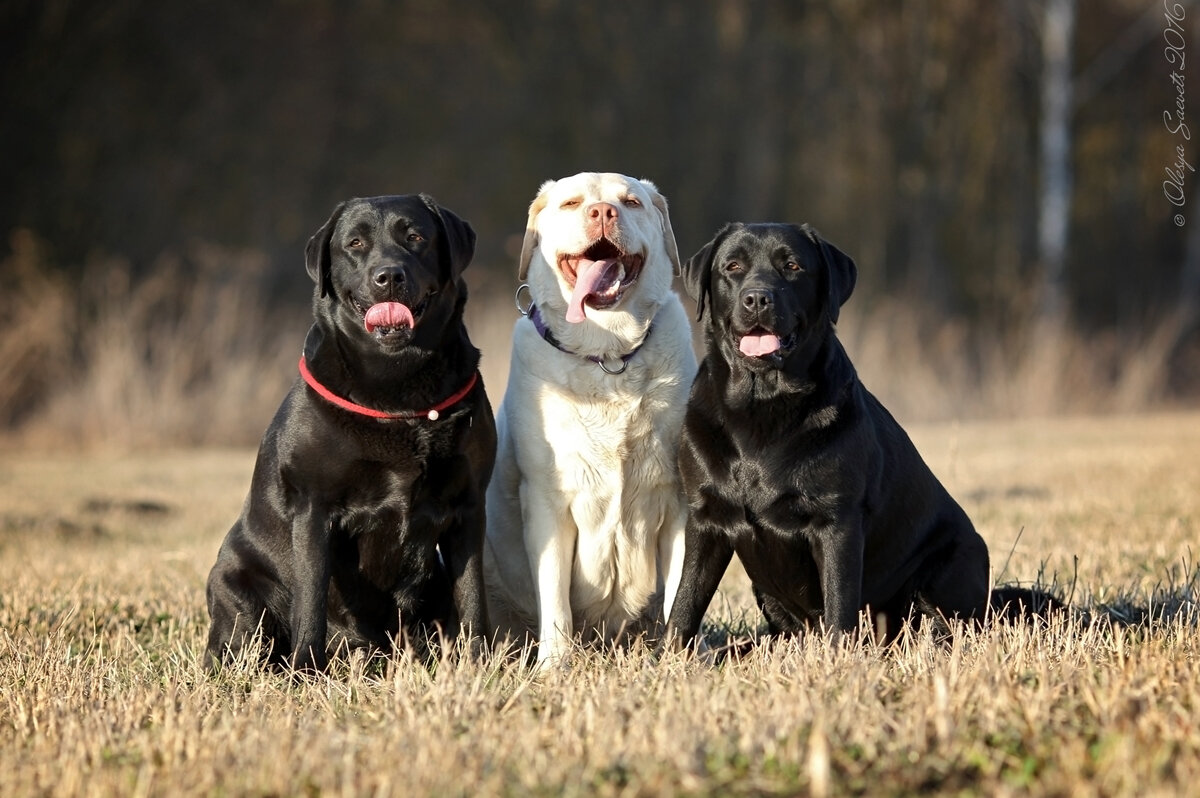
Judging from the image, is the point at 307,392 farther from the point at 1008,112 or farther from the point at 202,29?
the point at 1008,112

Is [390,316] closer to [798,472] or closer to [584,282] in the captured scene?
[584,282]

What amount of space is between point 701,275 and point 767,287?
1.09 feet

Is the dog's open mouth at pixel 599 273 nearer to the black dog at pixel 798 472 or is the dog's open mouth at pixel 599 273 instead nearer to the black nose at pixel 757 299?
the black dog at pixel 798 472

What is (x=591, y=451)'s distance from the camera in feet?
13.9

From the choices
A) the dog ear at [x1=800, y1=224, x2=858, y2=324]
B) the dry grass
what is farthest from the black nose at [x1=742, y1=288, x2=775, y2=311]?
the dry grass

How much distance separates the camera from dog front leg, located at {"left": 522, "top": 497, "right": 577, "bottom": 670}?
4238mm

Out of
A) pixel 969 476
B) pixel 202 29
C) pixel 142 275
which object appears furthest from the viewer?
pixel 202 29

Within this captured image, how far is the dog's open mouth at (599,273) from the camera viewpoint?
4.43 m

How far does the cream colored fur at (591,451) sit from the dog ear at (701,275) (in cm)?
30

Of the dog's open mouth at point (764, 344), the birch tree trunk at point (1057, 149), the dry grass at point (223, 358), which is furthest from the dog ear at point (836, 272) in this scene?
the birch tree trunk at point (1057, 149)

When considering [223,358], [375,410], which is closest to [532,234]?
[375,410]

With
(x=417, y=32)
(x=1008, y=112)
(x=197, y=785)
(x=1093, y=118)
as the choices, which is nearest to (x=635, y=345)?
(x=197, y=785)

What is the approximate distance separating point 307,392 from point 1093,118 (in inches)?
860

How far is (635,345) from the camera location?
4.43 m
